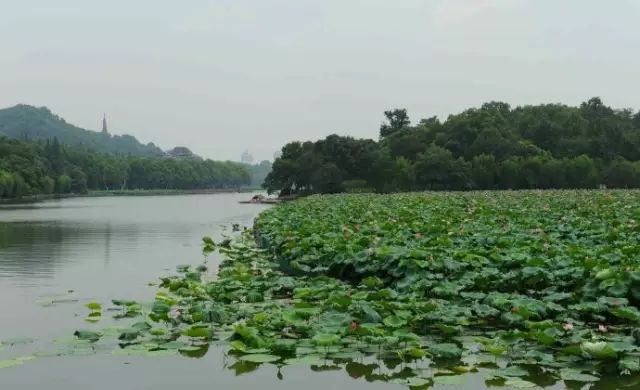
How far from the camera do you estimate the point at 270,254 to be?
1329cm

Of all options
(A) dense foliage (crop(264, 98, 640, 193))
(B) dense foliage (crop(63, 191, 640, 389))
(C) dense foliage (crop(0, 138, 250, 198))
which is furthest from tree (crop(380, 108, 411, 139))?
(B) dense foliage (crop(63, 191, 640, 389))

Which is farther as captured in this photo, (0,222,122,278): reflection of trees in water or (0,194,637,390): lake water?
(0,222,122,278): reflection of trees in water

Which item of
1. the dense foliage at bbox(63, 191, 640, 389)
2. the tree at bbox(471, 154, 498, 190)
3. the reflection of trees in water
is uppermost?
the tree at bbox(471, 154, 498, 190)

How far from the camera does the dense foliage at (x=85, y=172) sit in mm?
73188

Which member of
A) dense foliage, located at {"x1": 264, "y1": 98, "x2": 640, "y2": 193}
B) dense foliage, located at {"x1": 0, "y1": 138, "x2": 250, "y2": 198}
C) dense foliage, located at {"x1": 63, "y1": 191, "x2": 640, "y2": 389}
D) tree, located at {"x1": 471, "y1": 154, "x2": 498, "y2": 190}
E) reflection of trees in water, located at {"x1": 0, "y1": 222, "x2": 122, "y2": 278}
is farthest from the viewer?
dense foliage, located at {"x1": 0, "y1": 138, "x2": 250, "y2": 198}

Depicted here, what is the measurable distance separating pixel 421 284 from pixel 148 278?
17.1 feet

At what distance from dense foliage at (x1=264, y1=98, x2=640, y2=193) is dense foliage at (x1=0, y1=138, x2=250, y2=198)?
2708 centimetres

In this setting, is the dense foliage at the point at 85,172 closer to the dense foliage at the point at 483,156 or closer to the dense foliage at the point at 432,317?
the dense foliage at the point at 483,156

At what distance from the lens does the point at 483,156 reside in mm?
57969

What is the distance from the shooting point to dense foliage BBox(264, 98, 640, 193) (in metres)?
55.8

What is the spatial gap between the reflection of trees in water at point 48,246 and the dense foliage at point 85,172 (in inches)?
1869

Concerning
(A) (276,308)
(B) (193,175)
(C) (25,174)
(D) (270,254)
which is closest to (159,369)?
(A) (276,308)

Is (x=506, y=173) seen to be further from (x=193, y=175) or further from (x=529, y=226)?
(x=193, y=175)

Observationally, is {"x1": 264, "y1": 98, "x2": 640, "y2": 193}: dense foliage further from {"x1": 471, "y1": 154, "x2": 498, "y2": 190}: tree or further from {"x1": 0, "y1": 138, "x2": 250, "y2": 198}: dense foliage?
{"x1": 0, "y1": 138, "x2": 250, "y2": 198}: dense foliage
